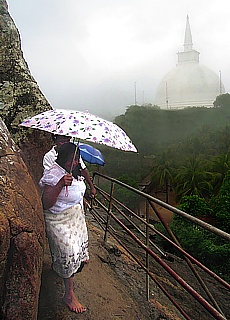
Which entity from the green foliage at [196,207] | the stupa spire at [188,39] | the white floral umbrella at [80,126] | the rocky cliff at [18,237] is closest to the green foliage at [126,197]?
the green foliage at [196,207]

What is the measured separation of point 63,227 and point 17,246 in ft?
1.84

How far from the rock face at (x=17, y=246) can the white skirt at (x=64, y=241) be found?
12.2 inches

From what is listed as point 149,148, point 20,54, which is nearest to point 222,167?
point 149,148

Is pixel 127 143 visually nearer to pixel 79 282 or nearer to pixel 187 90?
pixel 79 282

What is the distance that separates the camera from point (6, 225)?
1828 mm

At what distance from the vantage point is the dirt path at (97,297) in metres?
2.60

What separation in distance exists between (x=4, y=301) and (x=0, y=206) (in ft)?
1.51

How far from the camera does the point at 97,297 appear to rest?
117 inches

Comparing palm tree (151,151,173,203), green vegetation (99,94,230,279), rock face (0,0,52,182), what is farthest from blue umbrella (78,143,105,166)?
palm tree (151,151,173,203)

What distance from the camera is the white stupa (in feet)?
143

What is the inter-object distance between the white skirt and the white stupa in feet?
133

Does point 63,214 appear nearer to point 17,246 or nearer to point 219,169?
point 17,246

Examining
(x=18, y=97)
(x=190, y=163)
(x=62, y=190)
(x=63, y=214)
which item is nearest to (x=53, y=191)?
(x=62, y=190)

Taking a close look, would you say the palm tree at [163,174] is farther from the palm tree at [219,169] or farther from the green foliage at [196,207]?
the green foliage at [196,207]
